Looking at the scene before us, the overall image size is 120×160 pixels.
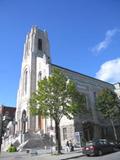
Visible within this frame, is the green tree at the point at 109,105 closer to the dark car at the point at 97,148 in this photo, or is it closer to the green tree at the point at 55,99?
the green tree at the point at 55,99

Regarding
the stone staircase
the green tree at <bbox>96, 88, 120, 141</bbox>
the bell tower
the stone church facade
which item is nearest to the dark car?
the stone church facade

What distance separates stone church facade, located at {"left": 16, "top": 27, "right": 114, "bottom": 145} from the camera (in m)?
37.1

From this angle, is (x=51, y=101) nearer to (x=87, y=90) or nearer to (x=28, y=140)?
(x=28, y=140)

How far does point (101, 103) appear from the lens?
124ft

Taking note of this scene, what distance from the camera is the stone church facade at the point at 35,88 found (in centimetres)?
3712

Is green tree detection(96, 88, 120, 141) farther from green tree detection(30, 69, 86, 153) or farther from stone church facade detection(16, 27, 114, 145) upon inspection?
green tree detection(30, 69, 86, 153)

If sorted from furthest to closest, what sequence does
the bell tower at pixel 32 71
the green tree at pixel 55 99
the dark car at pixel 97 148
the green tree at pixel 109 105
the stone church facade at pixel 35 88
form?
1. the bell tower at pixel 32 71
2. the stone church facade at pixel 35 88
3. the green tree at pixel 109 105
4. the green tree at pixel 55 99
5. the dark car at pixel 97 148

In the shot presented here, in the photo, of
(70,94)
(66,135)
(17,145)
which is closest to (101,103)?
(66,135)

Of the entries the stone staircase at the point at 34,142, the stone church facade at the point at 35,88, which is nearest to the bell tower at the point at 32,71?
the stone church facade at the point at 35,88

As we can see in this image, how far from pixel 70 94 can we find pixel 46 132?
15.5 metres

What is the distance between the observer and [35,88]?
49.5 meters

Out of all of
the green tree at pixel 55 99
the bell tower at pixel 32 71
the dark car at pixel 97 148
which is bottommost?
the dark car at pixel 97 148

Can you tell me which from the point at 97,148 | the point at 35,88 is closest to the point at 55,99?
the point at 97,148

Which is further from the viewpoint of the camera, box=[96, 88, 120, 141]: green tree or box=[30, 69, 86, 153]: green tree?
box=[96, 88, 120, 141]: green tree
